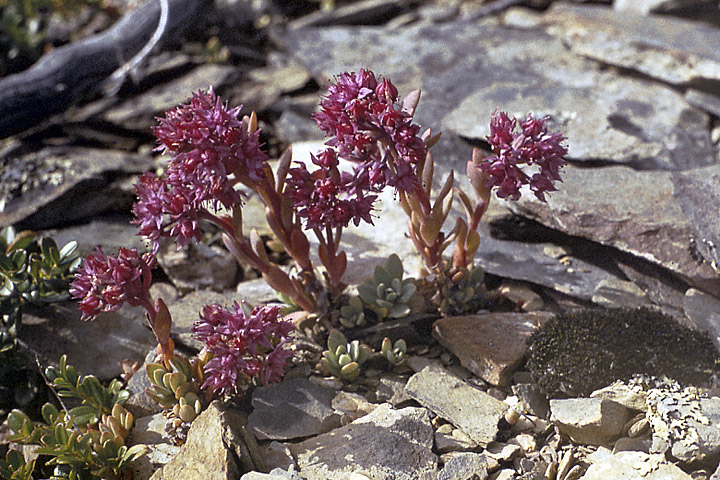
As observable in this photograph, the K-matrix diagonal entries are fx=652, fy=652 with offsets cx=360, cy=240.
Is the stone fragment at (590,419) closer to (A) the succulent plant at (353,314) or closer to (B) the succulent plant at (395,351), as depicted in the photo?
(B) the succulent plant at (395,351)

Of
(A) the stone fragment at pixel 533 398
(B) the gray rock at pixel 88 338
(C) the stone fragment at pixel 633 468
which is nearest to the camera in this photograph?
(C) the stone fragment at pixel 633 468

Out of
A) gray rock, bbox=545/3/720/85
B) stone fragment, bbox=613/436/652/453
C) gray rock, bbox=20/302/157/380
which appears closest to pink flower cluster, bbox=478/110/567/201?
stone fragment, bbox=613/436/652/453

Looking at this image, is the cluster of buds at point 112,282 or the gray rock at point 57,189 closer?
the cluster of buds at point 112,282

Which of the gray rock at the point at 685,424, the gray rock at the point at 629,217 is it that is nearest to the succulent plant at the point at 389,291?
the gray rock at the point at 629,217

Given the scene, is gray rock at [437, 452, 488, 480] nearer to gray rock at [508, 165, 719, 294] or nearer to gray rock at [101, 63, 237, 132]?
gray rock at [508, 165, 719, 294]

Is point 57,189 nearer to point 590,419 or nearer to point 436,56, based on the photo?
point 436,56

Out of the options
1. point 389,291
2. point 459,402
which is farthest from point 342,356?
point 459,402
